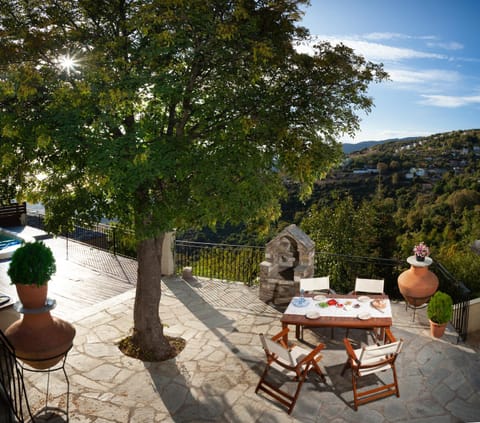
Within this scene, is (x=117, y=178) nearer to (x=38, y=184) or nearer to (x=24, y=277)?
(x=24, y=277)

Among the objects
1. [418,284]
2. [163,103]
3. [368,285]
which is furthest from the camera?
[418,284]

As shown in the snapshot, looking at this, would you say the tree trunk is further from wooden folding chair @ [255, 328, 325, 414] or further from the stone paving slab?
wooden folding chair @ [255, 328, 325, 414]

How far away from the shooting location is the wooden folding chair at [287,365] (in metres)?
5.96

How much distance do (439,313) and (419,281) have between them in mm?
1227

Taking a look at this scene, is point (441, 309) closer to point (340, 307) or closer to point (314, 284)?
point (340, 307)

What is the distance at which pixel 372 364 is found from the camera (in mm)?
6141

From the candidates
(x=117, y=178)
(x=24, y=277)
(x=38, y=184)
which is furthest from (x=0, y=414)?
(x=38, y=184)

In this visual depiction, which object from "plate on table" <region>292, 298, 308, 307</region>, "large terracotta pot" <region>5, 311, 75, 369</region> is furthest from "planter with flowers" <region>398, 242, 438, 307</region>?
"large terracotta pot" <region>5, 311, 75, 369</region>

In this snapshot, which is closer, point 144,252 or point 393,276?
point 144,252

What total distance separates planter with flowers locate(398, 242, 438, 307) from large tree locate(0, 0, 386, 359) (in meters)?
3.33

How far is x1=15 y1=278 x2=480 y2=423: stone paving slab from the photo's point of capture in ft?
19.0

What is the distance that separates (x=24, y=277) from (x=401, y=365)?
5.84m

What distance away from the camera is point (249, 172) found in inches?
242

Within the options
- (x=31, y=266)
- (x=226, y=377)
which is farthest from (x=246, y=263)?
(x=31, y=266)
